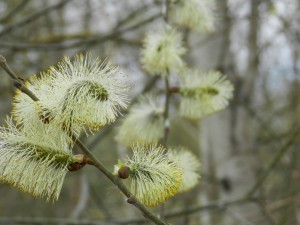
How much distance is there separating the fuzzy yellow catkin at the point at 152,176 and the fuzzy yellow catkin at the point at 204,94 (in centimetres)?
69

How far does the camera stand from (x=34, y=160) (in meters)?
1.33

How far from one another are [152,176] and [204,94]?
2.56 feet

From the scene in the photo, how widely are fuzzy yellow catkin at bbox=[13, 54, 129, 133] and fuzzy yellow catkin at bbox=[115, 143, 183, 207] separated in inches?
5.8

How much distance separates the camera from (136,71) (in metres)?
5.62

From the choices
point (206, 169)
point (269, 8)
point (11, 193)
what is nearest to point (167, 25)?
point (269, 8)

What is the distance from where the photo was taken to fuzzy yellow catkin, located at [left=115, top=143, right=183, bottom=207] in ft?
4.45

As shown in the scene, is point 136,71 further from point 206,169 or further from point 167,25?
point 167,25

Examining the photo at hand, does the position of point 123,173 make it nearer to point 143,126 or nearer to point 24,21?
point 143,126

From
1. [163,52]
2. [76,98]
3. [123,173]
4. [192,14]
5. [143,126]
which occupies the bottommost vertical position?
[123,173]

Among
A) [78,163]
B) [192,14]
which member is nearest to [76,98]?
[78,163]

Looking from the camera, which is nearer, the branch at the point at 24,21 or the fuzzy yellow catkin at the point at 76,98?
the fuzzy yellow catkin at the point at 76,98

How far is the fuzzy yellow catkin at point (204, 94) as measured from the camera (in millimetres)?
2051

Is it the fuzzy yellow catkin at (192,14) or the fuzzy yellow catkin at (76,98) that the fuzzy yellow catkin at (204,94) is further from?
the fuzzy yellow catkin at (76,98)

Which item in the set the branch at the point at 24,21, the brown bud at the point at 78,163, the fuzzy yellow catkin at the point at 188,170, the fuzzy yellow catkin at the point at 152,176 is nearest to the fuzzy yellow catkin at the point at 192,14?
the fuzzy yellow catkin at the point at 188,170
